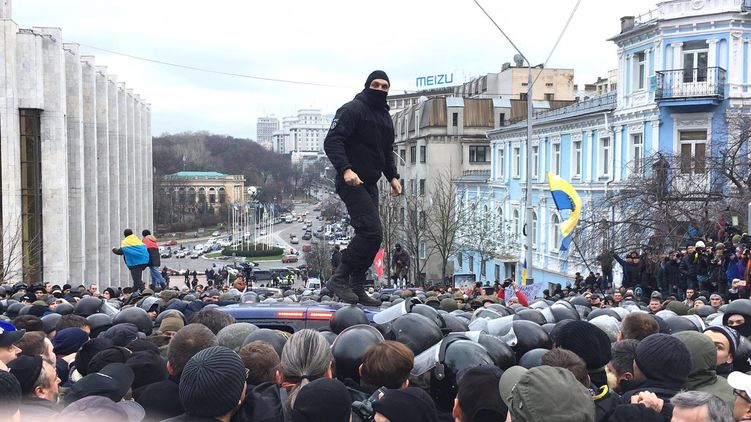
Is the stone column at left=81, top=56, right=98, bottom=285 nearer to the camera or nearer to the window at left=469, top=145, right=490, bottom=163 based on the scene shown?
the window at left=469, top=145, right=490, bottom=163

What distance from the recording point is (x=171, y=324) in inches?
316

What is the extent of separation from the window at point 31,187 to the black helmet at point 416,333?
25820 millimetres

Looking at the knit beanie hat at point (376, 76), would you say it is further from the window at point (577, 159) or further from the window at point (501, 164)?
the window at point (501, 164)

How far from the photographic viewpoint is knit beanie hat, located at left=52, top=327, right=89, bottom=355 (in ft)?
24.3

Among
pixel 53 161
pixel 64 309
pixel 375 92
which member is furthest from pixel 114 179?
pixel 375 92

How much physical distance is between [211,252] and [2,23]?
79941 mm

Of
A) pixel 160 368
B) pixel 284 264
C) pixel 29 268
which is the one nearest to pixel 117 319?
pixel 160 368

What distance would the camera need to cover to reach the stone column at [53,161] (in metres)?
30.5

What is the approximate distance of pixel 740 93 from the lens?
3162cm

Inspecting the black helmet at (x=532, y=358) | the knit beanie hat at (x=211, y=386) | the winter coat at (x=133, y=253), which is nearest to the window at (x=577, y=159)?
the winter coat at (x=133, y=253)

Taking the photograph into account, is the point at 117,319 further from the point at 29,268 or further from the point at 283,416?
the point at 29,268

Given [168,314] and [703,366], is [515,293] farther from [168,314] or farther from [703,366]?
[703,366]

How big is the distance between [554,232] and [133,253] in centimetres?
2869

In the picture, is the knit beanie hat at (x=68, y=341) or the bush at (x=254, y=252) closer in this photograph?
the knit beanie hat at (x=68, y=341)
